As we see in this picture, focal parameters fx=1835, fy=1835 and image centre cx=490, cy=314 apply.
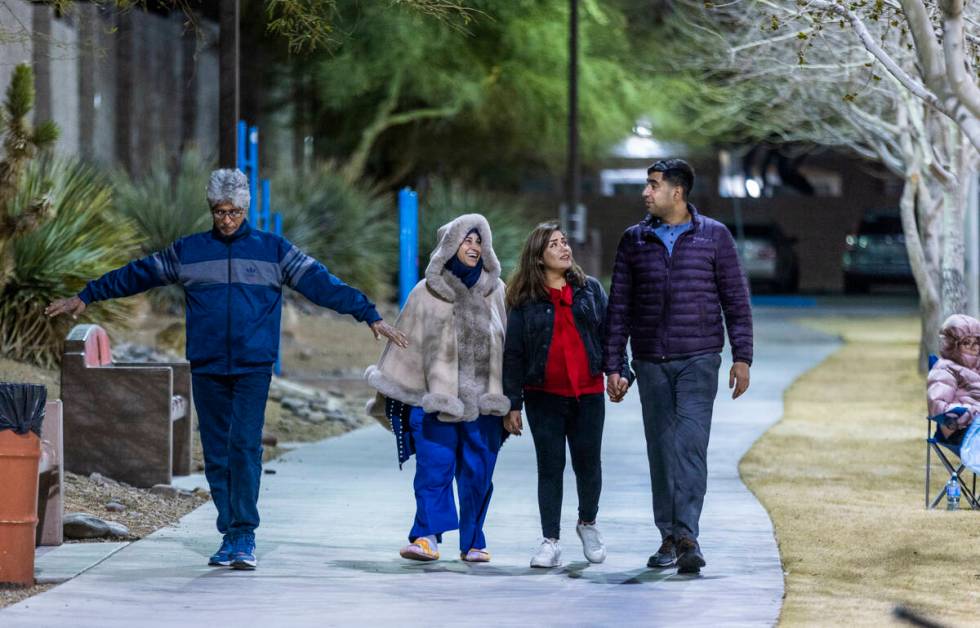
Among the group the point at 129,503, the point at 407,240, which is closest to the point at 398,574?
the point at 129,503

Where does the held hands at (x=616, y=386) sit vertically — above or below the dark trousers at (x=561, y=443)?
above

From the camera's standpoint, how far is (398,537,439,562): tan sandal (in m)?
8.77

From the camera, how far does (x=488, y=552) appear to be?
9125mm

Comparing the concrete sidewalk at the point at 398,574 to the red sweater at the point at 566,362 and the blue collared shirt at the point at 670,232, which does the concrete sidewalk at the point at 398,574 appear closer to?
the red sweater at the point at 566,362

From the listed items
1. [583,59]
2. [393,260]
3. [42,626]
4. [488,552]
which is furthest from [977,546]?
[583,59]

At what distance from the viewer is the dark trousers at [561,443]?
8711mm

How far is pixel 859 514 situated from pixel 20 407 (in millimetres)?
5162

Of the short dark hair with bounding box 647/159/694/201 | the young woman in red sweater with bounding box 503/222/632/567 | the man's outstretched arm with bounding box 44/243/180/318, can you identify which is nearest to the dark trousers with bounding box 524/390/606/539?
the young woman in red sweater with bounding box 503/222/632/567

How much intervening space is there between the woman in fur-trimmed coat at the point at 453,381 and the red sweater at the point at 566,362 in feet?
0.89

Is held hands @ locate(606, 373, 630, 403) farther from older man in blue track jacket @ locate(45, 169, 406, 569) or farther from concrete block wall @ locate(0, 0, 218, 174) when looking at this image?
concrete block wall @ locate(0, 0, 218, 174)

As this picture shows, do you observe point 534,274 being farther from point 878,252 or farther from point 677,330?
point 878,252

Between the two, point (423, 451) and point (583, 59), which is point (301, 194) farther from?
point (423, 451)

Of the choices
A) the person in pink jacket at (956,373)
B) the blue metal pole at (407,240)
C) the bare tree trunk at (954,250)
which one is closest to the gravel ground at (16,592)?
the person in pink jacket at (956,373)

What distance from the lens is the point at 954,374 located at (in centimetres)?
1084
